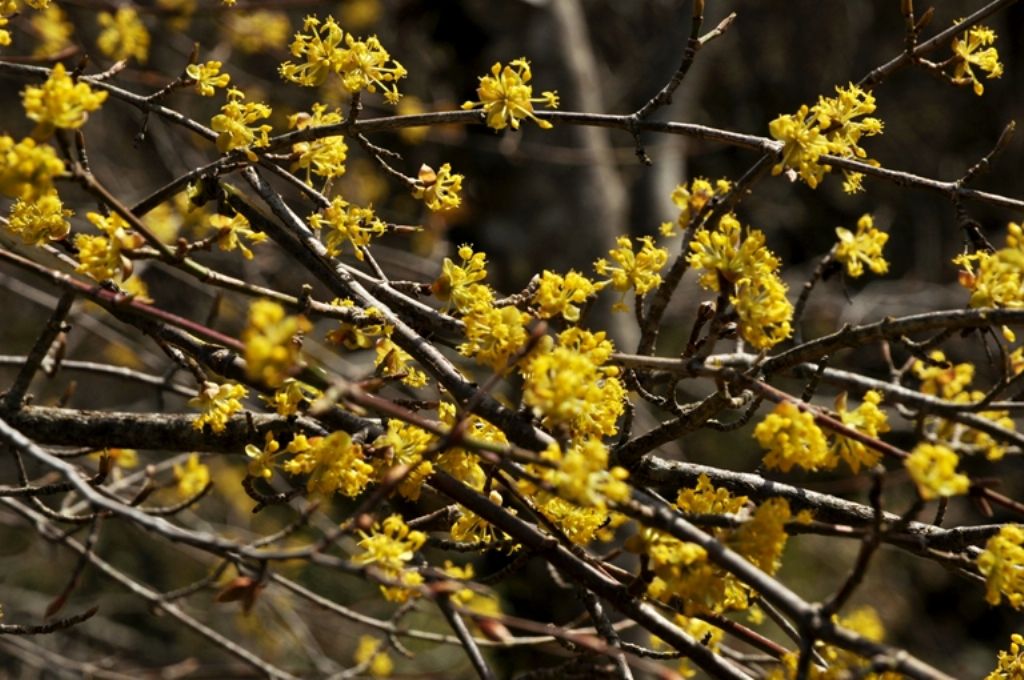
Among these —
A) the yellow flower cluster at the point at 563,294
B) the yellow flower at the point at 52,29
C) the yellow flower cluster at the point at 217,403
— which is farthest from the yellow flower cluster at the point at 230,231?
the yellow flower at the point at 52,29

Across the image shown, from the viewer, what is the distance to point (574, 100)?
482cm

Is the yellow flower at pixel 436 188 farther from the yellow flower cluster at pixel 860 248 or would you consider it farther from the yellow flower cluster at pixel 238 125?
the yellow flower cluster at pixel 860 248

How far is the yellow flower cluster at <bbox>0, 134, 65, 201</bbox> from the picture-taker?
1215mm

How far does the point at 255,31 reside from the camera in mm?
4621

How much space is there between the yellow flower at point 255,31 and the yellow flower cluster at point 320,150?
276 cm

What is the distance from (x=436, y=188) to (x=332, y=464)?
0.56m

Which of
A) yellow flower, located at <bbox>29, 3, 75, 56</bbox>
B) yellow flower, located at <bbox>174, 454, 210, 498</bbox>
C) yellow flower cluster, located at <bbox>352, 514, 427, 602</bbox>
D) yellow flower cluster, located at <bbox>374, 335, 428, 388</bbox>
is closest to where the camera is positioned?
yellow flower cluster, located at <bbox>352, 514, 427, 602</bbox>

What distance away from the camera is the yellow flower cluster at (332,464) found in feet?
4.58

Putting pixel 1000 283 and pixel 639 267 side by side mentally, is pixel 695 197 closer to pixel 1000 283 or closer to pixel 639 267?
pixel 639 267

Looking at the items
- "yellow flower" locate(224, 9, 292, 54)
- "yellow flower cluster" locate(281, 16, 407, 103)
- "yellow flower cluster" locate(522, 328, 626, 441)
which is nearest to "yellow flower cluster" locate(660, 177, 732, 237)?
"yellow flower cluster" locate(522, 328, 626, 441)

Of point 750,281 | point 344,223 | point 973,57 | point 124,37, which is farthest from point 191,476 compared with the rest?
point 973,57

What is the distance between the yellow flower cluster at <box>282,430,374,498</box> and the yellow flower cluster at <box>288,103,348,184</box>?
0.50 meters

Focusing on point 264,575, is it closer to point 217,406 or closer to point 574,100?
point 217,406

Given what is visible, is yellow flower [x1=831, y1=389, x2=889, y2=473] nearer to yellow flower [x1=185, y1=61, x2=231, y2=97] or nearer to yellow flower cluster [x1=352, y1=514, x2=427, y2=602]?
yellow flower cluster [x1=352, y1=514, x2=427, y2=602]
